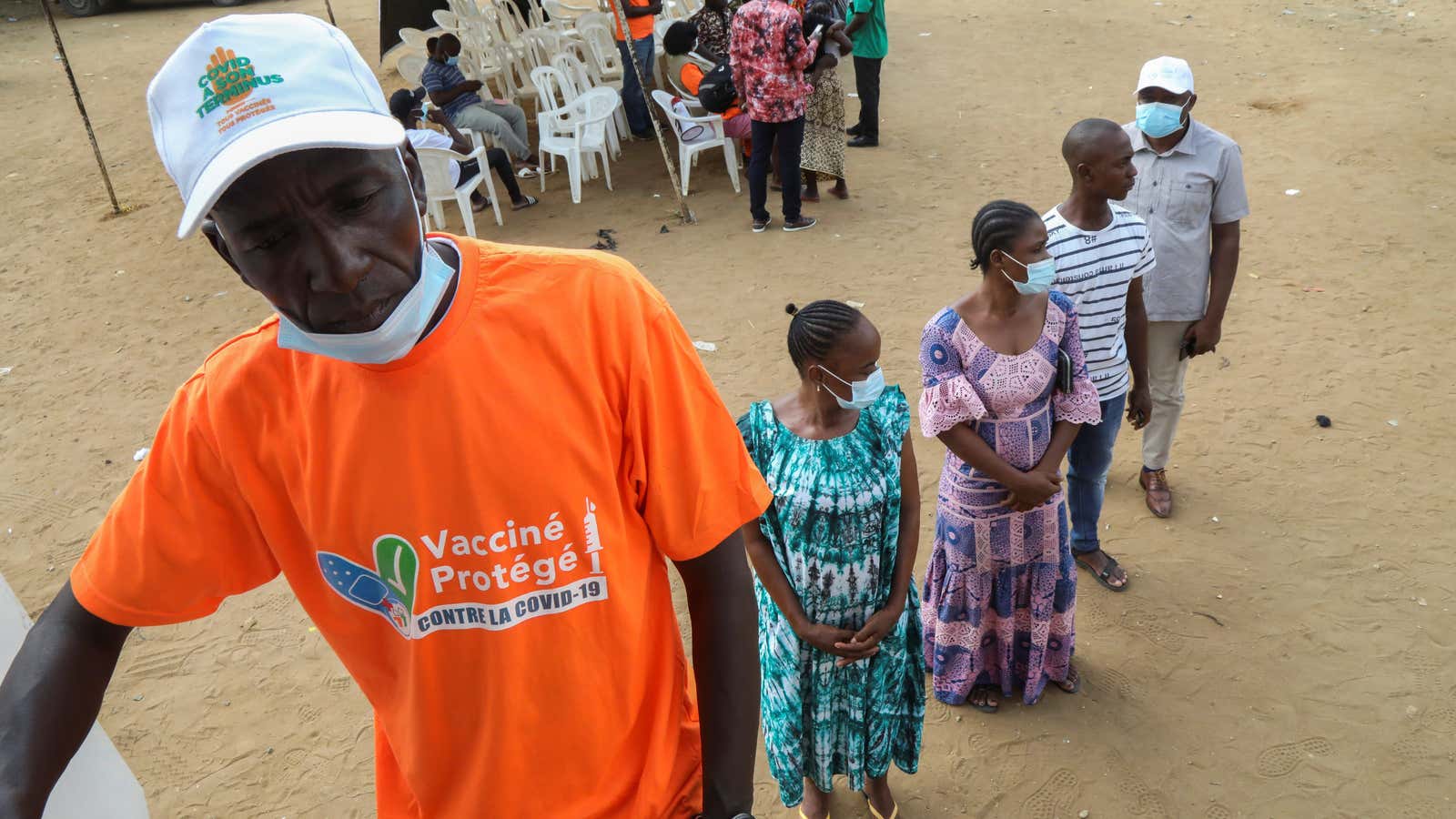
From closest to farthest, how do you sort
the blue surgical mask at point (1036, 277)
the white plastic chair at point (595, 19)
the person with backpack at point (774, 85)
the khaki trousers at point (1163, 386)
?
the blue surgical mask at point (1036, 277), the khaki trousers at point (1163, 386), the person with backpack at point (774, 85), the white plastic chair at point (595, 19)

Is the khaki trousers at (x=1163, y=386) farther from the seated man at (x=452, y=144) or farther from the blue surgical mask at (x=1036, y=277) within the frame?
the seated man at (x=452, y=144)

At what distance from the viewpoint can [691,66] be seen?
8.87 meters

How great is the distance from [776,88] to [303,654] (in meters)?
5.24

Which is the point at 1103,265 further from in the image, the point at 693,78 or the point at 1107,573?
the point at 693,78

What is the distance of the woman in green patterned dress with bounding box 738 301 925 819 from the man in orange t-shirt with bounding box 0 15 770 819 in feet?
4.27

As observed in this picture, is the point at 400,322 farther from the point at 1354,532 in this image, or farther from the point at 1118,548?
the point at 1354,532

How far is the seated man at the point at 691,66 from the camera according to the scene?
28.3ft

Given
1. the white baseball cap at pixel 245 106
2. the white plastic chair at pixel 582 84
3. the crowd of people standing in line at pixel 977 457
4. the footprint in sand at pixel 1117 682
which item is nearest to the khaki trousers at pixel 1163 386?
the crowd of people standing in line at pixel 977 457

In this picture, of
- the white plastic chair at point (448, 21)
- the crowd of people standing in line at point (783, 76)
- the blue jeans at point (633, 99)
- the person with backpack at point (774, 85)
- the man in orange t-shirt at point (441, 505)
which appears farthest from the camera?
the white plastic chair at point (448, 21)

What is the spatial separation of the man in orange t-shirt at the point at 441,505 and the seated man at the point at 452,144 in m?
6.87

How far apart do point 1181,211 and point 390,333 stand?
366 cm

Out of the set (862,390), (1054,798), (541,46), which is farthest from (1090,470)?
(541,46)

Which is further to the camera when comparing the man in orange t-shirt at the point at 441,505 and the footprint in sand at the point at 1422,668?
the footprint in sand at the point at 1422,668

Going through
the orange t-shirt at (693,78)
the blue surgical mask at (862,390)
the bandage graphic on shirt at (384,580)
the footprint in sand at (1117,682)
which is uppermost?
the bandage graphic on shirt at (384,580)
